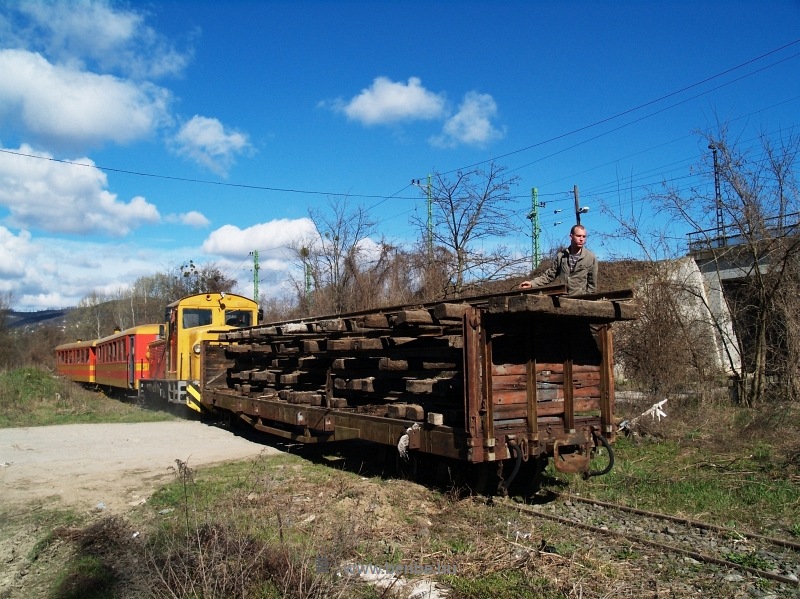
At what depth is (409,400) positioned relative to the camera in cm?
794

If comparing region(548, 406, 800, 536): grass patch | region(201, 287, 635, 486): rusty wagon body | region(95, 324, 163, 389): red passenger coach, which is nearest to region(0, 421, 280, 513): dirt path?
region(201, 287, 635, 486): rusty wagon body

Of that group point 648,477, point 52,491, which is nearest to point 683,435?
point 648,477

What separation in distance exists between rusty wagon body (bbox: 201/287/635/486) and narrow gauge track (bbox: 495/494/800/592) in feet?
1.72

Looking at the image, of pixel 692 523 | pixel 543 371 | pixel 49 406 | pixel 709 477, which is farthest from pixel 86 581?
pixel 49 406

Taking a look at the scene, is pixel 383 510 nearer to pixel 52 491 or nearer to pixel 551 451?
pixel 551 451

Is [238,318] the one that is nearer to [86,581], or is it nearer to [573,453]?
[573,453]

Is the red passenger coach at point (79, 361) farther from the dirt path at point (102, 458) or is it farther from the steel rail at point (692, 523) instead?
the steel rail at point (692, 523)

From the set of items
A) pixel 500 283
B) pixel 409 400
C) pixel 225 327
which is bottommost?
pixel 409 400

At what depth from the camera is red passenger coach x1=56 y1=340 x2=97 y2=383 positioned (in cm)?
2744

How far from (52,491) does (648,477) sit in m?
7.86

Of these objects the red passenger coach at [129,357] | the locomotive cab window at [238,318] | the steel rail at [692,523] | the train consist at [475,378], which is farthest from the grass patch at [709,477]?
the red passenger coach at [129,357]

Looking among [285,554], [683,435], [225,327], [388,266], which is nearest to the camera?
[285,554]

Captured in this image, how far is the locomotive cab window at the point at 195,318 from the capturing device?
645 inches

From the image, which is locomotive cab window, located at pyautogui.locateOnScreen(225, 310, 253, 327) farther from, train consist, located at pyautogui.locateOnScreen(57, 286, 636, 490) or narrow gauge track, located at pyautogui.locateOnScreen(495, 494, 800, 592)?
narrow gauge track, located at pyautogui.locateOnScreen(495, 494, 800, 592)
